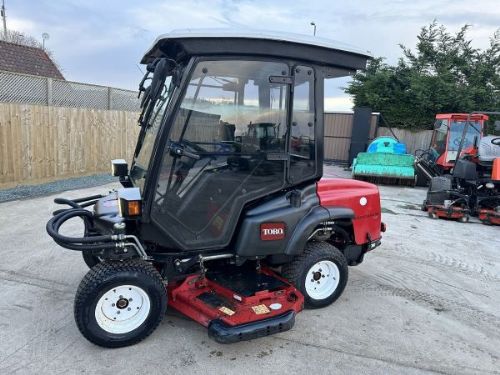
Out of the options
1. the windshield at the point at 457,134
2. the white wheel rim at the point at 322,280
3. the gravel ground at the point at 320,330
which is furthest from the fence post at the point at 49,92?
the windshield at the point at 457,134

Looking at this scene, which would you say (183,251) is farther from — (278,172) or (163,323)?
(278,172)

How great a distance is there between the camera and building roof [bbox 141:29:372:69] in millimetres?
2656

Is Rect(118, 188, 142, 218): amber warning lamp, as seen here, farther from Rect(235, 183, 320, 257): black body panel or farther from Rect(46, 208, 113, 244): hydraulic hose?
Rect(235, 183, 320, 257): black body panel

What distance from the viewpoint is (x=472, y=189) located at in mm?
7582

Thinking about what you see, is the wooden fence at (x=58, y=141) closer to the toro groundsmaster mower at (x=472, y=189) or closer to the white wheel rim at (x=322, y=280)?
the white wheel rim at (x=322, y=280)

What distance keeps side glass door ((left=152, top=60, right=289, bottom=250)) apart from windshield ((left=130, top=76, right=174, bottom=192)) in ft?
0.55

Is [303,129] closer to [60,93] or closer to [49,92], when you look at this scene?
[49,92]

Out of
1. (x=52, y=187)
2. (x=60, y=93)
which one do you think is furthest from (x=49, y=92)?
(x=52, y=187)

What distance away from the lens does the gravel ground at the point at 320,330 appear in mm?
2666

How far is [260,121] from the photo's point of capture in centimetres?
304

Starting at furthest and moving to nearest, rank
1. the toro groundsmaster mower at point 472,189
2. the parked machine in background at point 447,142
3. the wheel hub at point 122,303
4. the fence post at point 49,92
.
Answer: the parked machine in background at point 447,142 → the fence post at point 49,92 → the toro groundsmaster mower at point 472,189 → the wheel hub at point 122,303

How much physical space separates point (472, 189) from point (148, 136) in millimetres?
6656

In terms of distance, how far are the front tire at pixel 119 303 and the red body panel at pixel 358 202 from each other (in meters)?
1.52

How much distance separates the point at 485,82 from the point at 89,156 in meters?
15.1
